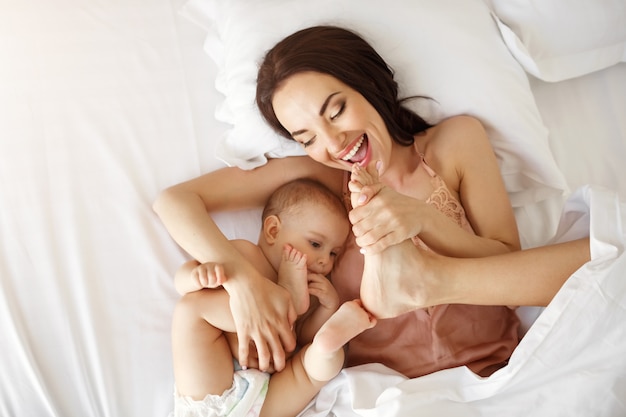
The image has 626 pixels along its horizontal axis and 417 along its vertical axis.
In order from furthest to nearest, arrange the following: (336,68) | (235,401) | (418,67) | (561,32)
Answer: (561,32), (418,67), (336,68), (235,401)

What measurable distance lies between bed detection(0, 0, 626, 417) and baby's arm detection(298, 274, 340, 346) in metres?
0.13

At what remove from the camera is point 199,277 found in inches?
49.5

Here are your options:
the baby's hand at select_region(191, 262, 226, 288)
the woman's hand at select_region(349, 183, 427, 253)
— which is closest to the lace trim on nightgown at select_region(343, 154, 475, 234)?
the woman's hand at select_region(349, 183, 427, 253)

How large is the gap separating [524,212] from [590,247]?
36cm

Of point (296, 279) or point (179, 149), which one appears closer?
point (296, 279)

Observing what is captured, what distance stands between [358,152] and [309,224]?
0.60ft

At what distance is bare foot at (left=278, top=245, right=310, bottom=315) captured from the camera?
1.34 meters

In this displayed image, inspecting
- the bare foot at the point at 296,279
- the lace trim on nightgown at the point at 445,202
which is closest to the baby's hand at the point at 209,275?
the bare foot at the point at 296,279

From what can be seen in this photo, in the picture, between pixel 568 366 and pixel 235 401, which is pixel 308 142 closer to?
pixel 235 401

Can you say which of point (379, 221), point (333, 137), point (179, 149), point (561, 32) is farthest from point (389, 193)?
point (561, 32)

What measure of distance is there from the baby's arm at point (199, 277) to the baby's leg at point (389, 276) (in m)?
0.28

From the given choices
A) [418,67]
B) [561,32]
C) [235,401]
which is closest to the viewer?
[235,401]

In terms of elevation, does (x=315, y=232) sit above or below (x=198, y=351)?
above

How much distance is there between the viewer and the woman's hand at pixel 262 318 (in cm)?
127
